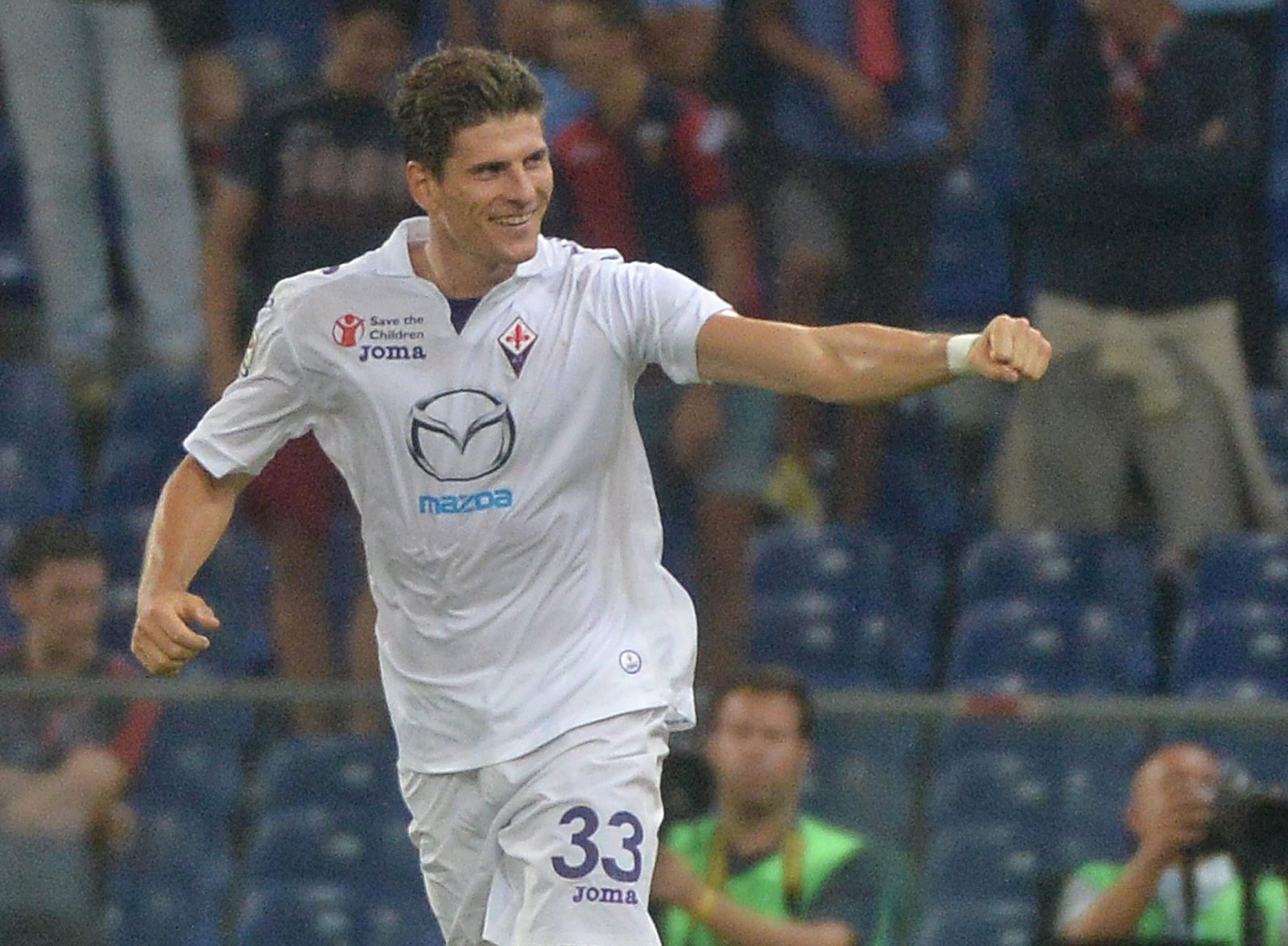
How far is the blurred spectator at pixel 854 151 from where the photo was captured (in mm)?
8297

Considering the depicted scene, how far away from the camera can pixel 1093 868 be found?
6.26 m

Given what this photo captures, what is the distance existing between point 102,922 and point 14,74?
137 inches

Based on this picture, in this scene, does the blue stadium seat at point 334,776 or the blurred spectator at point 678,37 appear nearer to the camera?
the blue stadium seat at point 334,776

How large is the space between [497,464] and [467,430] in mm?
81

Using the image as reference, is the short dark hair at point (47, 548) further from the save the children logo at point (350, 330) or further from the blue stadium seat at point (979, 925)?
the save the children logo at point (350, 330)

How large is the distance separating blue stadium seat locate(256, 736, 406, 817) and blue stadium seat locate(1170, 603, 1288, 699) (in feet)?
8.00

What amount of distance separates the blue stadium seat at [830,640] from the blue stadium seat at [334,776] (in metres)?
1.46

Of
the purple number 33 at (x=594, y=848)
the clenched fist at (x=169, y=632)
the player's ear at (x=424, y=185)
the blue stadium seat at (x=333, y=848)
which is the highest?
the player's ear at (x=424, y=185)

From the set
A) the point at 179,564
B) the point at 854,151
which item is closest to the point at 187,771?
the point at 179,564

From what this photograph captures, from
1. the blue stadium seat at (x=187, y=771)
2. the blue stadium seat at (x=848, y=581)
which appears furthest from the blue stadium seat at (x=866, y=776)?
the blue stadium seat at (x=187, y=771)

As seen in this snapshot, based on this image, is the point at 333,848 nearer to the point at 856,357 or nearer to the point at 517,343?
the point at 517,343

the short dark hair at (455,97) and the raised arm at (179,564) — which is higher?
the short dark hair at (455,97)

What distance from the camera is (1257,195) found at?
850 centimetres

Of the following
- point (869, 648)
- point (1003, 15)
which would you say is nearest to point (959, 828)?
point (869, 648)
